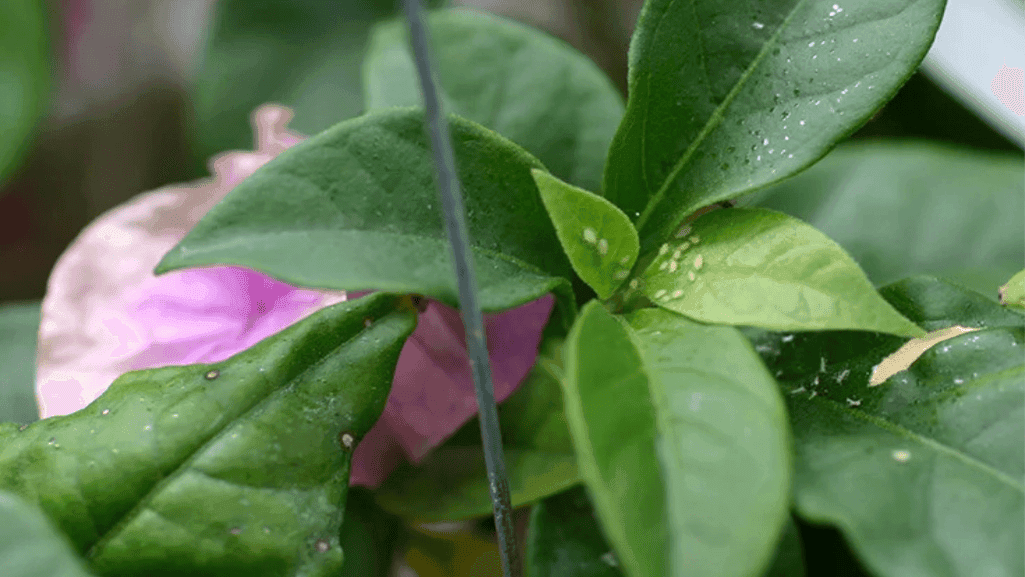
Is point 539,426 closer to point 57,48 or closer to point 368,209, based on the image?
point 368,209

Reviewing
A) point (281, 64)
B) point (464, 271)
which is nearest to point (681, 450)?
point (464, 271)

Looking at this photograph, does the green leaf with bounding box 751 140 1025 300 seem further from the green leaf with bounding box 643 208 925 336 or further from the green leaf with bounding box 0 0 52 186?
the green leaf with bounding box 0 0 52 186

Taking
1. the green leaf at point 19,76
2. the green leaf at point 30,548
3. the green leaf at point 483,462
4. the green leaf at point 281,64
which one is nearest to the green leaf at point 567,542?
the green leaf at point 483,462

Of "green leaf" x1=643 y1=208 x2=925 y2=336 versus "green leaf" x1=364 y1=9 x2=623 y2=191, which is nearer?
"green leaf" x1=643 y1=208 x2=925 y2=336

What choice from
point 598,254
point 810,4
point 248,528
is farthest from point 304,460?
point 810,4

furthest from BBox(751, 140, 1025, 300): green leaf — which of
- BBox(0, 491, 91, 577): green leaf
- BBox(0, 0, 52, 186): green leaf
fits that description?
BBox(0, 0, 52, 186): green leaf

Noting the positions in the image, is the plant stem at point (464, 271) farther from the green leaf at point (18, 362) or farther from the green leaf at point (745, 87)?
the green leaf at point (18, 362)

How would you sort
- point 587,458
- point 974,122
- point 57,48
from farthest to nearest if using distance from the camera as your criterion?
point 57,48 < point 974,122 < point 587,458
